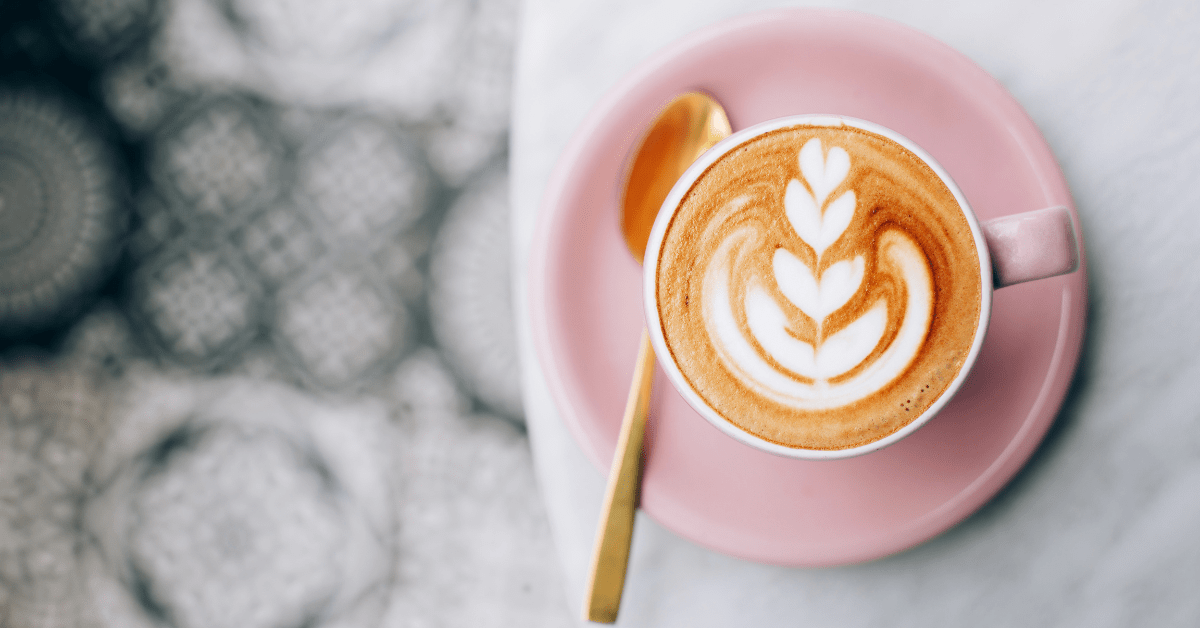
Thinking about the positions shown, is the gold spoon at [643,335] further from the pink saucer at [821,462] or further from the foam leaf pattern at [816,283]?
the foam leaf pattern at [816,283]

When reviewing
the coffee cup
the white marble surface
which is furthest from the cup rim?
the white marble surface

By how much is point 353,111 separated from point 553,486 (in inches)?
29.8

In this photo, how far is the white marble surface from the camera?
2.08 feet

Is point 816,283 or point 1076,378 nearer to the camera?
point 816,283

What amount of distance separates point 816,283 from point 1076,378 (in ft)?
0.96

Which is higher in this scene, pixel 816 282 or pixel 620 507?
pixel 816 282

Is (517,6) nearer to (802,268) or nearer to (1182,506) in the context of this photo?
(802,268)

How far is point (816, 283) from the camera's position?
0.55 meters

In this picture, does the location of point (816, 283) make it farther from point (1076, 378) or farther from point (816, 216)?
point (1076, 378)

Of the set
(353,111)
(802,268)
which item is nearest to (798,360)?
(802,268)

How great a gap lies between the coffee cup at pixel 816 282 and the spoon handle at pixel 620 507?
0.07m

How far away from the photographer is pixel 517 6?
112 cm

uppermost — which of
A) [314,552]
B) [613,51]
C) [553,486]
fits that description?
[613,51]

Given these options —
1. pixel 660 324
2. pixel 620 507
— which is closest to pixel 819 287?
pixel 660 324
